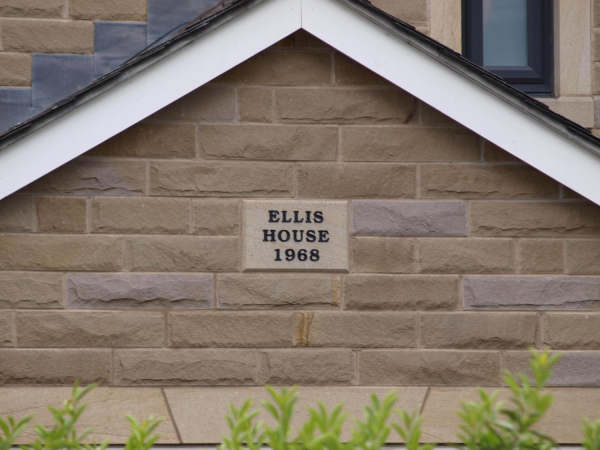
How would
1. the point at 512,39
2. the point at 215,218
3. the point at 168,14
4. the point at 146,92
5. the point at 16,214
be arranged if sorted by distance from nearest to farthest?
the point at 146,92 < the point at 16,214 < the point at 215,218 < the point at 168,14 < the point at 512,39

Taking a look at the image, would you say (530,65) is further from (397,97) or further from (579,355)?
(579,355)

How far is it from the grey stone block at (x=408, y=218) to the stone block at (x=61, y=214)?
5.48ft

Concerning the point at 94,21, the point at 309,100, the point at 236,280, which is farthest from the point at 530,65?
the point at 94,21

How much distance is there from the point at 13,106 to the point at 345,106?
8.54 feet

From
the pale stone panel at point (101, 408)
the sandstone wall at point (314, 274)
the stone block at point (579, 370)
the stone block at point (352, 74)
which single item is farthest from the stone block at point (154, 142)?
the stone block at point (579, 370)

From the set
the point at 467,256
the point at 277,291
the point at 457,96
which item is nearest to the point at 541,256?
the point at 467,256

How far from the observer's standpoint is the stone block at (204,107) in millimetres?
4008

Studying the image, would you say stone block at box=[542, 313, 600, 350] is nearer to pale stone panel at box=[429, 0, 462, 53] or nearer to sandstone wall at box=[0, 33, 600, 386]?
sandstone wall at box=[0, 33, 600, 386]

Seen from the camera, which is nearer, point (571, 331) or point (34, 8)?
point (571, 331)

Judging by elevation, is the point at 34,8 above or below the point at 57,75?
above

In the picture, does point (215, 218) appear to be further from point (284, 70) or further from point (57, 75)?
point (57, 75)

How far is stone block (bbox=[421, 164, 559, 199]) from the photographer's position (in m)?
4.06

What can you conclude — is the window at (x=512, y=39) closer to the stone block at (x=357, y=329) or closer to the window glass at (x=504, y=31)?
the window glass at (x=504, y=31)

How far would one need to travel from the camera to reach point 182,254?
13.1 ft
